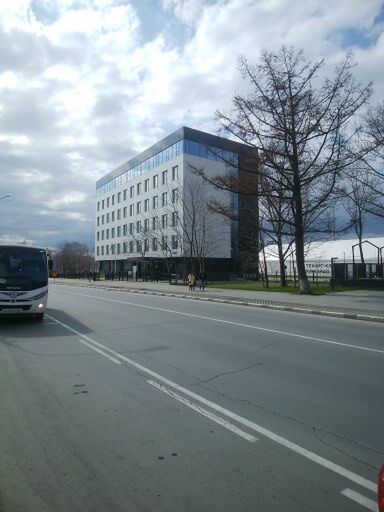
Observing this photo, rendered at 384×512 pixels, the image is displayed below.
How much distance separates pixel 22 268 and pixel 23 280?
0.62m

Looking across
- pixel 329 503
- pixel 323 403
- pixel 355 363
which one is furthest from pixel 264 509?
pixel 355 363

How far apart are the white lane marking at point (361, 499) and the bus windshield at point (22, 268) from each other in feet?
37.9

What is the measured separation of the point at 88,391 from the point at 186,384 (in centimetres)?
145

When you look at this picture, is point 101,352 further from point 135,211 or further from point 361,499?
point 135,211

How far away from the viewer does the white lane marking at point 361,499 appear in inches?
128

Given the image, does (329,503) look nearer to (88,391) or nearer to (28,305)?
(88,391)

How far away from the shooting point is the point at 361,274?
3209cm

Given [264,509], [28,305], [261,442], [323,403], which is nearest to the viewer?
[264,509]

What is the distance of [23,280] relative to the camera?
13.2m

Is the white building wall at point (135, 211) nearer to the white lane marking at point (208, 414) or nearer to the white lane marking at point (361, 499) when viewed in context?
the white lane marking at point (208, 414)

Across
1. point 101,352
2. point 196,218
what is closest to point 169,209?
point 196,218

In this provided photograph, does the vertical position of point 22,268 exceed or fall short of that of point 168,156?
it falls short

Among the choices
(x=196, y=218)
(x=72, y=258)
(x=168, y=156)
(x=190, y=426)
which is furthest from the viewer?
(x=72, y=258)

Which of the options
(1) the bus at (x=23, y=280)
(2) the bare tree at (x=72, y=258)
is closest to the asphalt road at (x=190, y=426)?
(1) the bus at (x=23, y=280)
